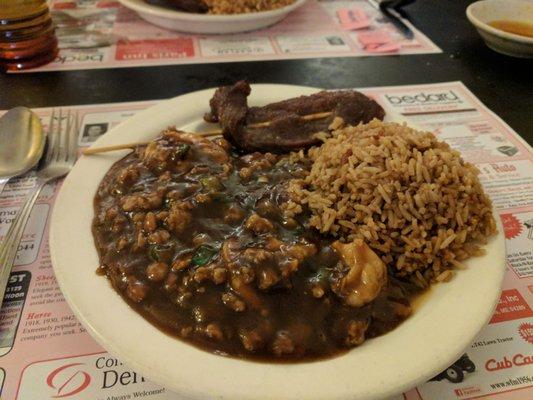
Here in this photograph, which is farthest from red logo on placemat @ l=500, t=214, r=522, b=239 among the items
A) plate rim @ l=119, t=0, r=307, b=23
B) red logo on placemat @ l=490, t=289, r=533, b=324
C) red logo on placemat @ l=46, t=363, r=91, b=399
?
plate rim @ l=119, t=0, r=307, b=23

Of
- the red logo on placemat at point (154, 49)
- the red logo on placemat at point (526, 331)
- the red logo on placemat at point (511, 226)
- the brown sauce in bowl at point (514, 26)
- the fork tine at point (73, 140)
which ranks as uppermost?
the brown sauce in bowl at point (514, 26)

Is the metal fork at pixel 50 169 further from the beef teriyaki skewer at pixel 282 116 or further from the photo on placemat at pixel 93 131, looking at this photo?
the beef teriyaki skewer at pixel 282 116

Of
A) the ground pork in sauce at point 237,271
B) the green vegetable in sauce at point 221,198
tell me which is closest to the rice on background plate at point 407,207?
the ground pork in sauce at point 237,271

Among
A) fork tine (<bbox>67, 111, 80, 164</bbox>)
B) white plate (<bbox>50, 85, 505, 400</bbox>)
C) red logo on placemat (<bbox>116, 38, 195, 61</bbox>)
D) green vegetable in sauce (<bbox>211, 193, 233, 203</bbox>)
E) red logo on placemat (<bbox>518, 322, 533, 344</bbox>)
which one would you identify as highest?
green vegetable in sauce (<bbox>211, 193, 233, 203</bbox>)

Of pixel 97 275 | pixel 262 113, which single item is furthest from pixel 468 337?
pixel 262 113

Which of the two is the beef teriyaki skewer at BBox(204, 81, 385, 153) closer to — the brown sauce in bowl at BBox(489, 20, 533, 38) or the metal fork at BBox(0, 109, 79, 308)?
the metal fork at BBox(0, 109, 79, 308)

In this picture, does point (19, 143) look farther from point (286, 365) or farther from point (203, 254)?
point (286, 365)
